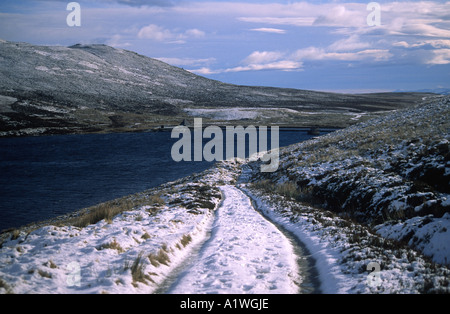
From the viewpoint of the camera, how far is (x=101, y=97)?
452 ft

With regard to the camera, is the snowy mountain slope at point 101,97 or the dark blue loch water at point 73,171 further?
the snowy mountain slope at point 101,97

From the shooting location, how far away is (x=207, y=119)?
118 metres

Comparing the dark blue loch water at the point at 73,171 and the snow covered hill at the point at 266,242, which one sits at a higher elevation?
the snow covered hill at the point at 266,242

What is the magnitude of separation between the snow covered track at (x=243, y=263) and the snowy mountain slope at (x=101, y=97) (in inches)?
3173

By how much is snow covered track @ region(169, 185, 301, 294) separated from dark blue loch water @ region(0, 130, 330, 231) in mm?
17590

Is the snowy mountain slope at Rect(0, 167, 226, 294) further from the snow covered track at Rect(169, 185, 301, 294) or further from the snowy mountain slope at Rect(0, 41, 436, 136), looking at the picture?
the snowy mountain slope at Rect(0, 41, 436, 136)

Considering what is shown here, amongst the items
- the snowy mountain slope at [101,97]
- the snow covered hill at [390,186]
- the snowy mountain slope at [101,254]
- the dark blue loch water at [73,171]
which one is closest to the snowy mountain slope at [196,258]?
the snowy mountain slope at [101,254]

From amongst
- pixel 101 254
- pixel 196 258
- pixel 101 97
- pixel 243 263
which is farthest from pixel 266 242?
pixel 101 97

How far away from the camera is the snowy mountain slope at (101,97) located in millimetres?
98062

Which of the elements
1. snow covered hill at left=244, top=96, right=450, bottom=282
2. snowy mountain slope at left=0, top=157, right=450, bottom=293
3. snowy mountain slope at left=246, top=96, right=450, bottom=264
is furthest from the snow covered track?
snowy mountain slope at left=246, top=96, right=450, bottom=264

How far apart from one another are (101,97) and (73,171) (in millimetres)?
103739

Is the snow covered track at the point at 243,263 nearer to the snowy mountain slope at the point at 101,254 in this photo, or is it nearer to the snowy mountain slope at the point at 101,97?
the snowy mountain slope at the point at 101,254

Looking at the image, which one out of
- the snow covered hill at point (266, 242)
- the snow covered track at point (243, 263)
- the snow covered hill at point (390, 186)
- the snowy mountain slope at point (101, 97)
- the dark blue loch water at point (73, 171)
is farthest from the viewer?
the snowy mountain slope at point (101, 97)

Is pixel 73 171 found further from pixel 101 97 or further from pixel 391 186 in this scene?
pixel 101 97
